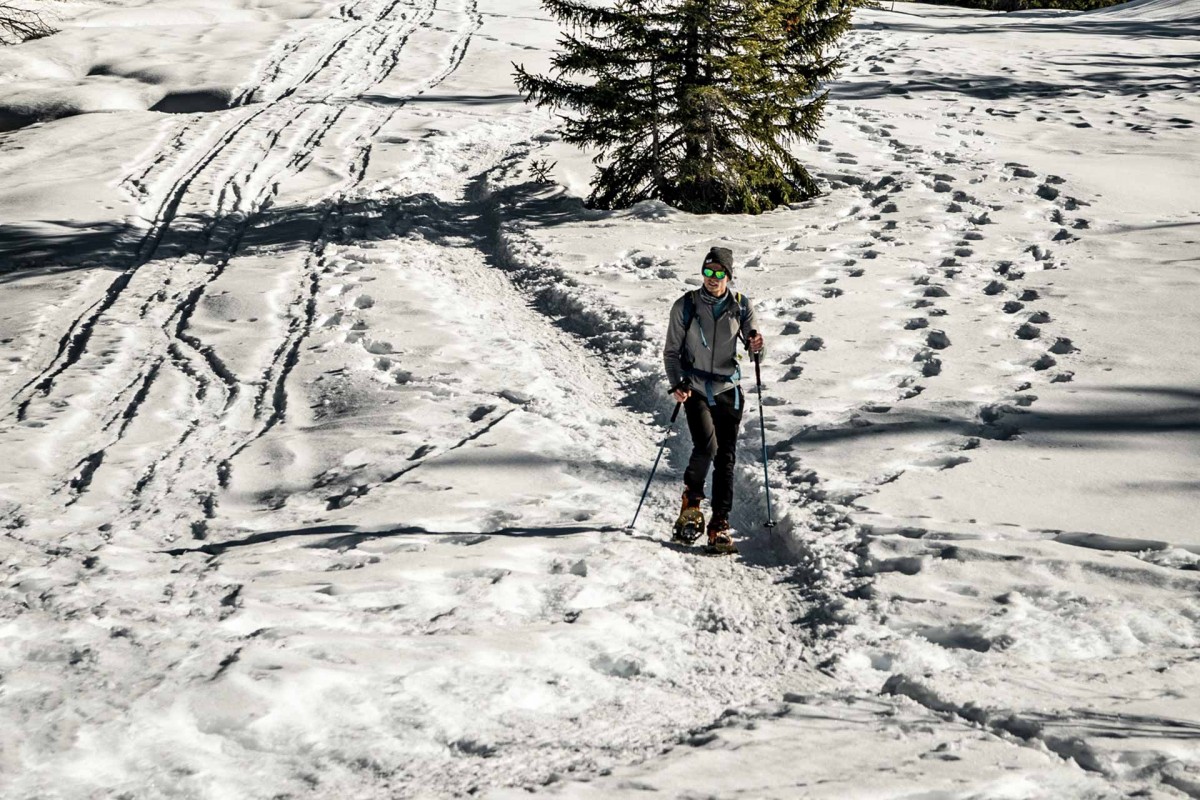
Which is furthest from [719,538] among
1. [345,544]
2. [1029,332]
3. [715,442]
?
[1029,332]

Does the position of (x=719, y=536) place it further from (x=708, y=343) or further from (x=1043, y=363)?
(x=1043, y=363)

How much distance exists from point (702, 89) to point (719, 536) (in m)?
8.18

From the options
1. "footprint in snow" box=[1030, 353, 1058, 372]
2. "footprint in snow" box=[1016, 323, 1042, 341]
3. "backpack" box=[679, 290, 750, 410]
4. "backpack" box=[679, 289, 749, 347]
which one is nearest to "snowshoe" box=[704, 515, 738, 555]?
"backpack" box=[679, 290, 750, 410]

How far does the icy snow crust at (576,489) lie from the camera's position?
4465 millimetres

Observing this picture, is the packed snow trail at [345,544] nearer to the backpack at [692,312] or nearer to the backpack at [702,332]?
the backpack at [702,332]

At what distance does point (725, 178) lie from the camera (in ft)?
47.1

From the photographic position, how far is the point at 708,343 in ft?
21.6

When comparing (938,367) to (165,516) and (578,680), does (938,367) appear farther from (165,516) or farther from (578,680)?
(165,516)

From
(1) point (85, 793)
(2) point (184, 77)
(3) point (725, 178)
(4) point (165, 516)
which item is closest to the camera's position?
(1) point (85, 793)

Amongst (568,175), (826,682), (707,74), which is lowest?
(826,682)

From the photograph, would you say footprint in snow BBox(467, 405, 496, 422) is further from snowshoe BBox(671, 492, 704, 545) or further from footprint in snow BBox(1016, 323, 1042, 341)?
footprint in snow BBox(1016, 323, 1042, 341)

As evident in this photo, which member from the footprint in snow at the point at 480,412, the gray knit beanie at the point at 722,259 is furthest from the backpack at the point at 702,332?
the footprint in snow at the point at 480,412

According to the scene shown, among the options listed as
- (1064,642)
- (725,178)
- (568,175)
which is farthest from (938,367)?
(568,175)

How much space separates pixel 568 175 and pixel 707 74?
3.67 metres
